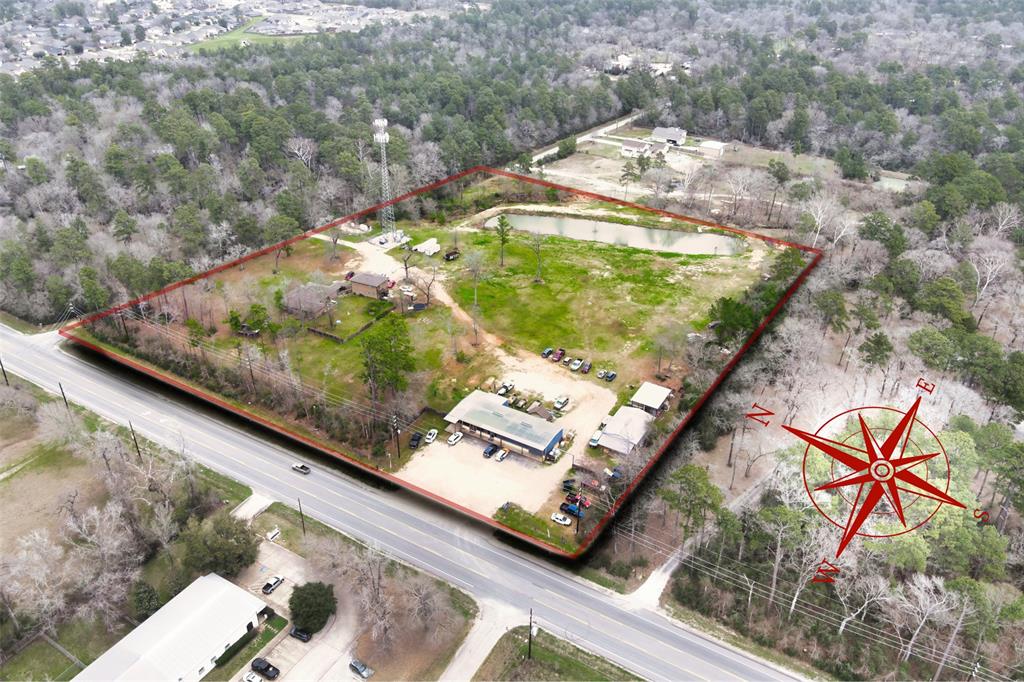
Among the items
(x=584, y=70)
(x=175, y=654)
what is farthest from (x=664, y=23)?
(x=175, y=654)

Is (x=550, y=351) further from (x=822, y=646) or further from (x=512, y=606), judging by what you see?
(x=822, y=646)

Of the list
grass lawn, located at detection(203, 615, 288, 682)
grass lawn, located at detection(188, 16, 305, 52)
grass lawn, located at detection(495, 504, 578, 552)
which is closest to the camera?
grass lawn, located at detection(203, 615, 288, 682)

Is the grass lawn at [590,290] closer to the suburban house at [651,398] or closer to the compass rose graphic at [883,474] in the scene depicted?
the suburban house at [651,398]

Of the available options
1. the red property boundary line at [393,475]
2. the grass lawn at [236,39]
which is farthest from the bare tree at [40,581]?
the grass lawn at [236,39]

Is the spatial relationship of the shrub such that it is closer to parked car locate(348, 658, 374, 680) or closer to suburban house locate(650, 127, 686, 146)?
parked car locate(348, 658, 374, 680)

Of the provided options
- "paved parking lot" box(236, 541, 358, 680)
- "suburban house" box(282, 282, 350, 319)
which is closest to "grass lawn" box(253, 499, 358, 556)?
"paved parking lot" box(236, 541, 358, 680)

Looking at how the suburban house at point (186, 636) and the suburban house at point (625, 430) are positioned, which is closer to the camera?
the suburban house at point (186, 636)
